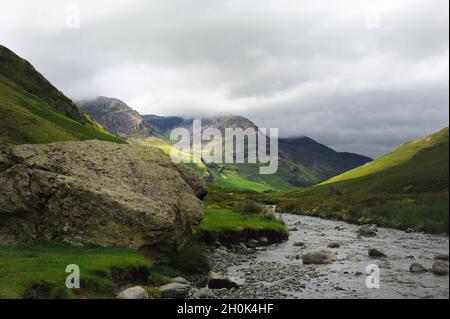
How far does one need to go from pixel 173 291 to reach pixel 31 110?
11421cm

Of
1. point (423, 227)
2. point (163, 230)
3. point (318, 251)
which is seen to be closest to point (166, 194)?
point (163, 230)

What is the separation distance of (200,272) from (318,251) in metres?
11.9

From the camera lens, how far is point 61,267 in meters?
23.6

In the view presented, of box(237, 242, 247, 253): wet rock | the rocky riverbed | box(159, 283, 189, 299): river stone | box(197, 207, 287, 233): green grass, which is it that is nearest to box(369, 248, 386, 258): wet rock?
the rocky riverbed

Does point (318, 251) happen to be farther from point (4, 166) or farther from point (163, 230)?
point (4, 166)

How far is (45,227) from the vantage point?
1175 inches

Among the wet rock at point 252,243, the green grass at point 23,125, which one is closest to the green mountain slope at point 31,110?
the green grass at point 23,125

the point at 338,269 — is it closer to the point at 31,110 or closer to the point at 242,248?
the point at 242,248

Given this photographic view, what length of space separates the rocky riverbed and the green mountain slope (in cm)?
5873

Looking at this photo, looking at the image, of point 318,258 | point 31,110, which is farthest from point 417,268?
point 31,110

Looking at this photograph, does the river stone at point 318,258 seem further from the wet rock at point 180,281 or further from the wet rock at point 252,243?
the wet rock at point 180,281

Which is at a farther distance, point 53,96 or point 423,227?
point 53,96

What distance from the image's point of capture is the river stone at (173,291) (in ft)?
79.8
